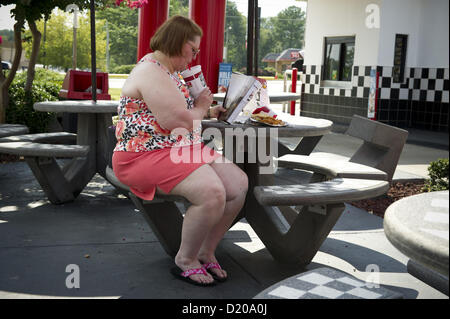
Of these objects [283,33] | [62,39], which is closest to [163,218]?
[62,39]

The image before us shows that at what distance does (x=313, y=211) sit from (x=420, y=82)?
768 cm

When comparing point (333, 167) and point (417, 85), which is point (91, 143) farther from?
point (417, 85)

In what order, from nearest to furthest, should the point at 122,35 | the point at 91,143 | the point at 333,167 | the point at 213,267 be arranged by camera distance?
the point at 213,267
the point at 333,167
the point at 91,143
the point at 122,35

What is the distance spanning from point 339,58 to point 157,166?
8658 mm

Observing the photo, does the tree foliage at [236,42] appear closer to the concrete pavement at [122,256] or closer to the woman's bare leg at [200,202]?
the concrete pavement at [122,256]

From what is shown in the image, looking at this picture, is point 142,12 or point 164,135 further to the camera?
point 142,12

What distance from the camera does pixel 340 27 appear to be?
10531 millimetres

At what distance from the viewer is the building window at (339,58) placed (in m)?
10.5

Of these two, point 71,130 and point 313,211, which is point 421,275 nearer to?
point 313,211

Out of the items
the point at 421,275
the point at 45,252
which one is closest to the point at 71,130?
the point at 45,252

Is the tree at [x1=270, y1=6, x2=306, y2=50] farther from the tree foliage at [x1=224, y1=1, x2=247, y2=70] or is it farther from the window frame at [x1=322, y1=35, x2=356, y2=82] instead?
the window frame at [x1=322, y1=35, x2=356, y2=82]

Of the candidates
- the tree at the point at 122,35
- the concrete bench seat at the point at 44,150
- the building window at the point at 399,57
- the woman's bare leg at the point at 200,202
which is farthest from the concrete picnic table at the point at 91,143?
the tree at the point at 122,35

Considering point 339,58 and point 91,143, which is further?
point 339,58
